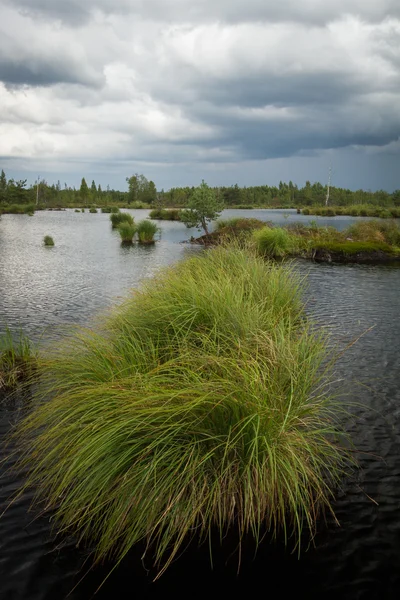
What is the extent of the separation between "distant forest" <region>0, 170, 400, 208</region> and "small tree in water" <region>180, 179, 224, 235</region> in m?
81.0

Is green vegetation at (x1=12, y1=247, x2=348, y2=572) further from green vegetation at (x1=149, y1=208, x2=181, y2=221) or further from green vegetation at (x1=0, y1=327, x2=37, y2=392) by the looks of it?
green vegetation at (x1=149, y1=208, x2=181, y2=221)

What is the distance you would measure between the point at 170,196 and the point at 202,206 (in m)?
127

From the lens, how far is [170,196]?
517 feet

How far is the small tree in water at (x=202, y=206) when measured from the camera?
3434 centimetres

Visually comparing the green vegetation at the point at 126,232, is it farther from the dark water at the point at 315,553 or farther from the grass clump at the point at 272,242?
the dark water at the point at 315,553

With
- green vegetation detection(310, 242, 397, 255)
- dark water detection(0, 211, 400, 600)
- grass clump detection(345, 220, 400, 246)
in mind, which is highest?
grass clump detection(345, 220, 400, 246)

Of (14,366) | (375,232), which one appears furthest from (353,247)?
(14,366)

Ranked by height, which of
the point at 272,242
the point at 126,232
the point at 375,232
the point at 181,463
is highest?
the point at 375,232

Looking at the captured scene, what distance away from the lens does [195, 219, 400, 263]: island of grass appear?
25844 mm

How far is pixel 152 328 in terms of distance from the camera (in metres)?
6.83

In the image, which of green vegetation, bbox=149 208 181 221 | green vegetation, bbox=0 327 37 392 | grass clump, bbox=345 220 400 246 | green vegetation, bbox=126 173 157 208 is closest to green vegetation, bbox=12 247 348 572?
green vegetation, bbox=0 327 37 392

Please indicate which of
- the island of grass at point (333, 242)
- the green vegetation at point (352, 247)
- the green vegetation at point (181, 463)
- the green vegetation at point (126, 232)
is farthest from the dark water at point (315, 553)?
the green vegetation at point (126, 232)

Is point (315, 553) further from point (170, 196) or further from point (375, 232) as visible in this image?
point (170, 196)

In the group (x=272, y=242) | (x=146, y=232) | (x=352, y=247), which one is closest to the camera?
(x=272, y=242)
